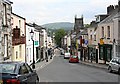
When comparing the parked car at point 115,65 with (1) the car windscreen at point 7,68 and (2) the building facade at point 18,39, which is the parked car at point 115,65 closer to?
(2) the building facade at point 18,39

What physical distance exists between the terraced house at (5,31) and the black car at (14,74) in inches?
420

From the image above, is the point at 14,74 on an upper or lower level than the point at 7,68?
lower

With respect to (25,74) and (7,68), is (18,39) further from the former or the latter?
(7,68)

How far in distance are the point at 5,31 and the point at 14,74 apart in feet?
45.5

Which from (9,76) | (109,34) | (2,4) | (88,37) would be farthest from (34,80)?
(88,37)

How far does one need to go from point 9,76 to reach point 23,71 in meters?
0.98

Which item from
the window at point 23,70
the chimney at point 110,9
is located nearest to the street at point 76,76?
the window at point 23,70

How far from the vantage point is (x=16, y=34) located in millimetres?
30875

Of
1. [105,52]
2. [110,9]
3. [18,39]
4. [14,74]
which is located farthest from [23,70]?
[110,9]

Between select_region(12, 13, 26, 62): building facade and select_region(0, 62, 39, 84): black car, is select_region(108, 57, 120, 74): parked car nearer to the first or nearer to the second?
select_region(12, 13, 26, 62): building facade

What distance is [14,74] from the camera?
34.5 feet

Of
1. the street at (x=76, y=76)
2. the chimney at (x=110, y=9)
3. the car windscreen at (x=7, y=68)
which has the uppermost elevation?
the chimney at (x=110, y=9)

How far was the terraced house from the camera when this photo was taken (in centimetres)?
2238

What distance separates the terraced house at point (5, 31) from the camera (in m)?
22.4
